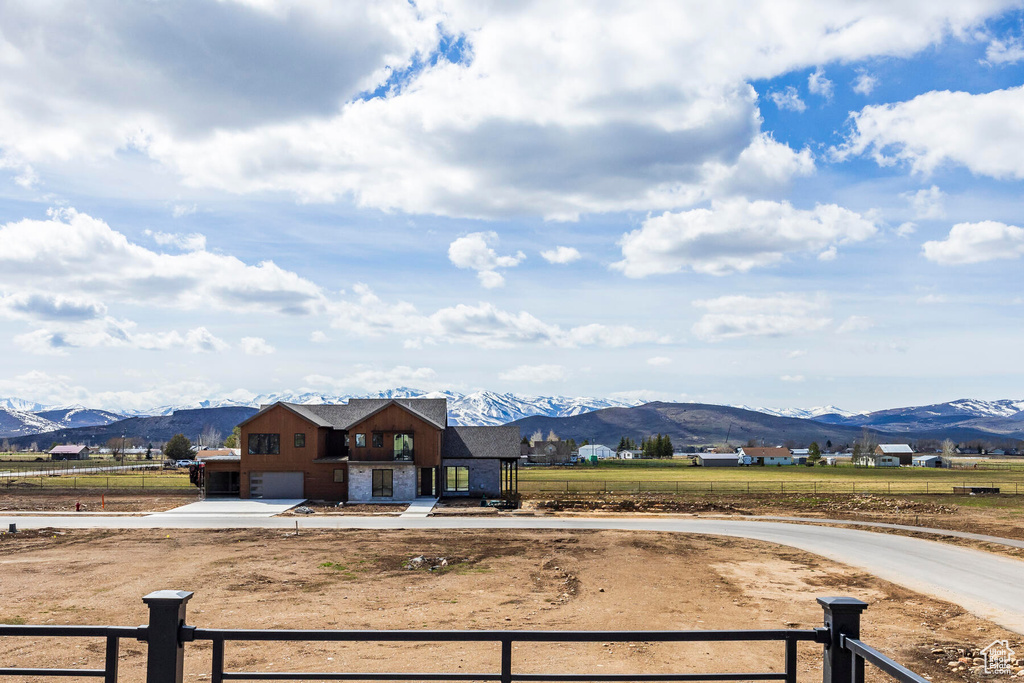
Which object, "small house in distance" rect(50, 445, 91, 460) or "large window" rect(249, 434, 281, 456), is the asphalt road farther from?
"small house in distance" rect(50, 445, 91, 460)

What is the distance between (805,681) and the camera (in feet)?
45.6

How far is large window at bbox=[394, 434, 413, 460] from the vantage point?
53062 mm

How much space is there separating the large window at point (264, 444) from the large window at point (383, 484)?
336 inches

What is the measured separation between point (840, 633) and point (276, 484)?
2110 inches

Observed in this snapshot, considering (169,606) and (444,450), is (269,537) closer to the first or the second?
(444,450)

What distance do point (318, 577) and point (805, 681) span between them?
16171 mm

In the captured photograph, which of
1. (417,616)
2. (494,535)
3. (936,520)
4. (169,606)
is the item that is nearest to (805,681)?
(417,616)

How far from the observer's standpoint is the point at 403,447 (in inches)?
2094

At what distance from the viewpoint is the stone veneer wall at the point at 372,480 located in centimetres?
5203

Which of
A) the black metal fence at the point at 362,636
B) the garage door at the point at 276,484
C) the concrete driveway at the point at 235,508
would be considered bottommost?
the concrete driveway at the point at 235,508

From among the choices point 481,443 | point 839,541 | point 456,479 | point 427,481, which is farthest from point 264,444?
point 839,541

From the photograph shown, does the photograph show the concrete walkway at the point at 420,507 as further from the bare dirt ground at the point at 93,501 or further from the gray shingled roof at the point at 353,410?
the bare dirt ground at the point at 93,501

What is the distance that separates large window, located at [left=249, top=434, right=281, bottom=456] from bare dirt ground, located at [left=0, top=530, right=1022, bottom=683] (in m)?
20.6

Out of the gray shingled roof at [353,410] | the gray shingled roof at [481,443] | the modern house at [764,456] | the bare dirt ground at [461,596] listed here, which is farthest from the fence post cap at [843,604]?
the modern house at [764,456]
